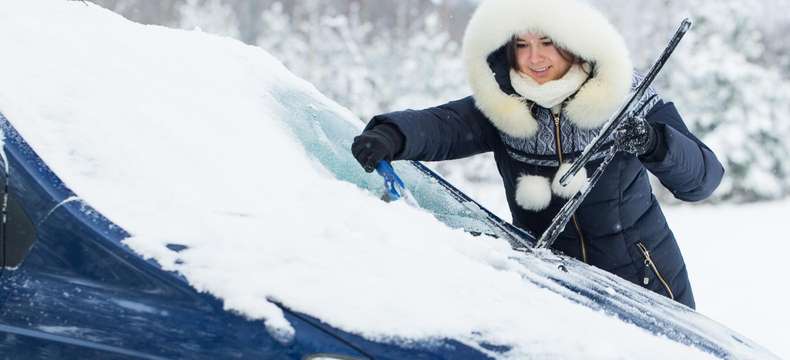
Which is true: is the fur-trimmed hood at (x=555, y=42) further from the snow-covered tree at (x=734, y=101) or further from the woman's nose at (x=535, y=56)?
the snow-covered tree at (x=734, y=101)

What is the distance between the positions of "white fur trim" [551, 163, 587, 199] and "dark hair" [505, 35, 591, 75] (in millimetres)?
347

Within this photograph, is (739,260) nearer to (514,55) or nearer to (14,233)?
(514,55)

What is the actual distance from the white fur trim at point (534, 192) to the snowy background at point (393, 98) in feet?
2.38

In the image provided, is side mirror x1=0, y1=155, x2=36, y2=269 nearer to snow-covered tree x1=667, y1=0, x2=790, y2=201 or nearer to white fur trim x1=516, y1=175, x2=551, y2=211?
white fur trim x1=516, y1=175, x2=551, y2=211

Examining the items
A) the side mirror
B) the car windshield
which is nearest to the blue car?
the side mirror

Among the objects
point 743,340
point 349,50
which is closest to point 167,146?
point 743,340

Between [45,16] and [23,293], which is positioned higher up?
[45,16]

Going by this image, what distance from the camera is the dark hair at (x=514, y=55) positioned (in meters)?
2.69

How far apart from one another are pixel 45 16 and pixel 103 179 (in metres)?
0.80

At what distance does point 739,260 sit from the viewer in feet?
30.3

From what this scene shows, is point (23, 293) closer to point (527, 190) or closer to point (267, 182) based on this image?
point (267, 182)

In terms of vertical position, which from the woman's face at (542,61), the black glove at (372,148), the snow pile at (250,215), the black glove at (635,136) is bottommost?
the snow pile at (250,215)

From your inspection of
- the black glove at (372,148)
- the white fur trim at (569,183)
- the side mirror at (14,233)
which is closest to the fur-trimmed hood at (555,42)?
the white fur trim at (569,183)

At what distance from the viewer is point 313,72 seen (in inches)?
701
